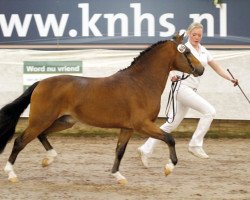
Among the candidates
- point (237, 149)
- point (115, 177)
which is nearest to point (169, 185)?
point (115, 177)

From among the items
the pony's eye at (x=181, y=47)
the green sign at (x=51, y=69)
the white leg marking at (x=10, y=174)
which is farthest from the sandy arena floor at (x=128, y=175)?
the pony's eye at (x=181, y=47)

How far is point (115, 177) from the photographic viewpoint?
27.0 ft

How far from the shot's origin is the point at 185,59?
27.1 ft

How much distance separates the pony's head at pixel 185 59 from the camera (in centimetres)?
823

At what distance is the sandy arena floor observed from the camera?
7.46 metres

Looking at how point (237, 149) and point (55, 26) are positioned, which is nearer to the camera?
point (237, 149)

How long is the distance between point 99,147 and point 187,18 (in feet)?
9.21

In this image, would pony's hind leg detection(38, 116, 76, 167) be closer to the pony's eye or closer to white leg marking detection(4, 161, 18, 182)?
white leg marking detection(4, 161, 18, 182)

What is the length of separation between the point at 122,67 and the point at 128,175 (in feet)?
13.7

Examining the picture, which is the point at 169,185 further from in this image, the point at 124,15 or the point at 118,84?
the point at 124,15

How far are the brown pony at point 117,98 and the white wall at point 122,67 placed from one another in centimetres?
407

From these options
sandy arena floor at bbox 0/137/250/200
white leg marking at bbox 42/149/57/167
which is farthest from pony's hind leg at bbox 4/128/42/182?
white leg marking at bbox 42/149/57/167

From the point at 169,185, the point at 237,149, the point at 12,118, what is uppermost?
the point at 12,118

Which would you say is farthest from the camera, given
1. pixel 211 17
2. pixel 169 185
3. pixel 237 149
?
pixel 211 17
